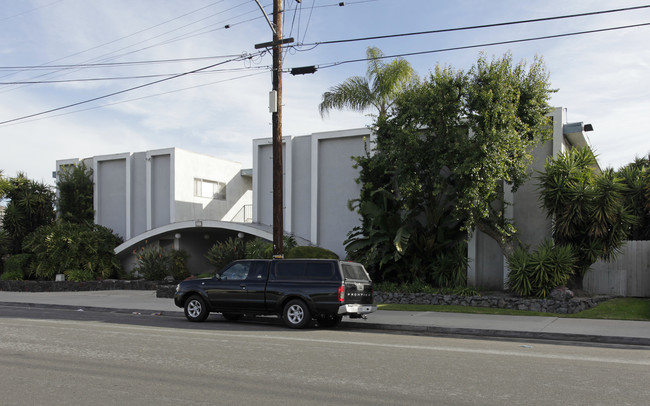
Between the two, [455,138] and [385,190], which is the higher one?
[455,138]

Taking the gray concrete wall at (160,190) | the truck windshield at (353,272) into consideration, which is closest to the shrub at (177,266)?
the gray concrete wall at (160,190)

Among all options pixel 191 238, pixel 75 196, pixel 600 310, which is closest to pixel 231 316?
pixel 600 310

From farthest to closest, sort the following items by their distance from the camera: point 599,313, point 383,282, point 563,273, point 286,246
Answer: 1. point 286,246
2. point 383,282
3. point 563,273
4. point 599,313

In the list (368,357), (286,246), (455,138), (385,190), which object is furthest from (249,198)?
(368,357)

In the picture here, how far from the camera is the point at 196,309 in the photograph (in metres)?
14.6

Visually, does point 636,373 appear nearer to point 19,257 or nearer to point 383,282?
point 383,282

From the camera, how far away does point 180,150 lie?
29.4 m

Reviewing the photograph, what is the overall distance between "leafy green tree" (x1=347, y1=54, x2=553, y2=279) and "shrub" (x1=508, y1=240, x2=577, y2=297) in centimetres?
123

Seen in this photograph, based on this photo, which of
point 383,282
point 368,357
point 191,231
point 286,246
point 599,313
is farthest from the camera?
point 191,231

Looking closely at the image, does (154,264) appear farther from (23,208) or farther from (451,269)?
(451,269)

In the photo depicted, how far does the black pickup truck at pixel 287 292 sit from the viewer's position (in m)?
13.0

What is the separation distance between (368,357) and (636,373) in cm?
387

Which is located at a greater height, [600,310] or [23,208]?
[23,208]

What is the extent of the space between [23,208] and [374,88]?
2106cm
